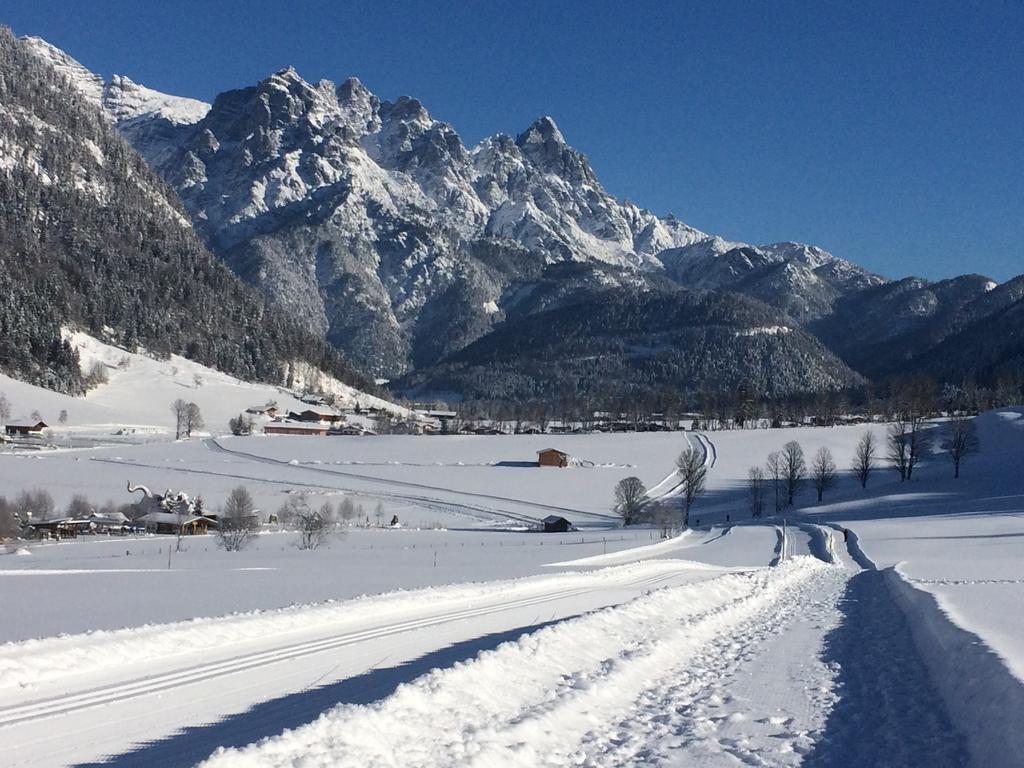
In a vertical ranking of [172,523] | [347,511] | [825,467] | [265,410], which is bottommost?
[172,523]

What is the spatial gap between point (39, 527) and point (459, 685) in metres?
70.6

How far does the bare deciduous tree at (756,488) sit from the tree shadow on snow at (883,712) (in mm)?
80950

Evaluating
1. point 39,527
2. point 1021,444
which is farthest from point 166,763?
point 1021,444

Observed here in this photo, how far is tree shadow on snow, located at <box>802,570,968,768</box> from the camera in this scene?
8977 millimetres

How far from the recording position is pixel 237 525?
6425 centimetres

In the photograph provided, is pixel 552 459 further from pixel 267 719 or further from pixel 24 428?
pixel 267 719

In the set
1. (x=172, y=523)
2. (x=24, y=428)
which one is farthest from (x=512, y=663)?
(x=24, y=428)

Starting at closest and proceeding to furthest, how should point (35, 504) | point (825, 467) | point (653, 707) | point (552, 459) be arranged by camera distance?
point (653, 707) → point (35, 504) → point (825, 467) → point (552, 459)

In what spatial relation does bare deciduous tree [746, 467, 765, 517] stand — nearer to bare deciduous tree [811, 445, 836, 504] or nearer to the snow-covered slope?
bare deciduous tree [811, 445, 836, 504]

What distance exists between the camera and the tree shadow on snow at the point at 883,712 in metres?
8.98

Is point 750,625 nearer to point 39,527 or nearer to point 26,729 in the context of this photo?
point 26,729

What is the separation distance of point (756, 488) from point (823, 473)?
10.8 metres

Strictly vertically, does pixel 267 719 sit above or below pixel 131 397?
below

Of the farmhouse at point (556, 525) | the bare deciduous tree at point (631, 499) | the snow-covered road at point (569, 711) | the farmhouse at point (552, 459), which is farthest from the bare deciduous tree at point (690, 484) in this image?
the snow-covered road at point (569, 711)
